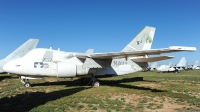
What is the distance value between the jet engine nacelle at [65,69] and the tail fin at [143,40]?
7.06 meters

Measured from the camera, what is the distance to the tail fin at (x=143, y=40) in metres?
19.6

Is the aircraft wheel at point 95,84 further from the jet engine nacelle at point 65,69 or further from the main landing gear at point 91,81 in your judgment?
the jet engine nacelle at point 65,69

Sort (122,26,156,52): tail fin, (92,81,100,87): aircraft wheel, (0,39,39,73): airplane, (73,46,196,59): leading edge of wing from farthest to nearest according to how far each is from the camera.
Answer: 1. (0,39,39,73): airplane
2. (122,26,156,52): tail fin
3. (92,81,100,87): aircraft wheel
4. (73,46,196,59): leading edge of wing

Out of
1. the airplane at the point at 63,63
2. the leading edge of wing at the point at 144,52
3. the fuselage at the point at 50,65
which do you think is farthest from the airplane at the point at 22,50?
the leading edge of wing at the point at 144,52

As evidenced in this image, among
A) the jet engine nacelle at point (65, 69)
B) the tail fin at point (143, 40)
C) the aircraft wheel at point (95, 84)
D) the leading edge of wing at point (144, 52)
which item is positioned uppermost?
the tail fin at point (143, 40)

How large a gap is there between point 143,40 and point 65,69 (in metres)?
9.73

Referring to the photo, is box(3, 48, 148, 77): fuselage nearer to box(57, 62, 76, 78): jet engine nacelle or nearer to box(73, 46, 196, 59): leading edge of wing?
box(57, 62, 76, 78): jet engine nacelle

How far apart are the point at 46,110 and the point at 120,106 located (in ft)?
12.6

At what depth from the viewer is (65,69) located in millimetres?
14961

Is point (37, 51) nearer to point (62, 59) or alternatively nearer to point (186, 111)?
point (62, 59)

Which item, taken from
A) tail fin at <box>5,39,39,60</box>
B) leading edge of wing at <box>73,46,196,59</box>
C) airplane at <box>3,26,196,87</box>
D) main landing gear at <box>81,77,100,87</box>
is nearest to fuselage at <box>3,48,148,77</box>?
airplane at <box>3,26,196,87</box>

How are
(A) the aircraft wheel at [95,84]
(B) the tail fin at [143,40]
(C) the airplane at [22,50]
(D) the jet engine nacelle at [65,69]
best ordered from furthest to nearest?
(C) the airplane at [22,50] < (B) the tail fin at [143,40] < (A) the aircraft wheel at [95,84] < (D) the jet engine nacelle at [65,69]

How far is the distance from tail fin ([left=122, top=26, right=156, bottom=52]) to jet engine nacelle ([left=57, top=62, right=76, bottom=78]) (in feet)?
23.2

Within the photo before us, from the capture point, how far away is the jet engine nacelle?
1484 centimetres
